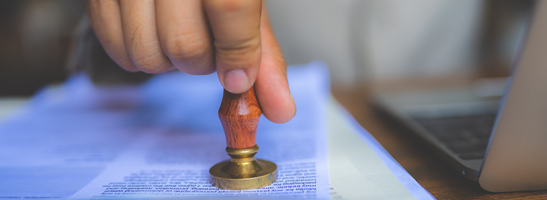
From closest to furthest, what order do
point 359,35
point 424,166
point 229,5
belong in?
point 229,5 < point 424,166 < point 359,35

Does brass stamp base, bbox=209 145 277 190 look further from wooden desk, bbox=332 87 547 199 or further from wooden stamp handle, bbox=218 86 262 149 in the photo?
wooden desk, bbox=332 87 547 199

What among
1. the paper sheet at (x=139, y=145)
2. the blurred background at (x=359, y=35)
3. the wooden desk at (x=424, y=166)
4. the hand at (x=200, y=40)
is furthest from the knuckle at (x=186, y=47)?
the blurred background at (x=359, y=35)

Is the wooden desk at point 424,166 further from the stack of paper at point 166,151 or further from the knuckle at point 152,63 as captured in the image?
the knuckle at point 152,63

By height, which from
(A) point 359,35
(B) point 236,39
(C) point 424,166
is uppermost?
(A) point 359,35

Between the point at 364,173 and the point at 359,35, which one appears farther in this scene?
the point at 359,35

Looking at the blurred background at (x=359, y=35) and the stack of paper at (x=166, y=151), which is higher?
the blurred background at (x=359, y=35)

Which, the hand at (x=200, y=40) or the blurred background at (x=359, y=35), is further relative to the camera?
the blurred background at (x=359, y=35)

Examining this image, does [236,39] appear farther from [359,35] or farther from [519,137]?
[359,35]

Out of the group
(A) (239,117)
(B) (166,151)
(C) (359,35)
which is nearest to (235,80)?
(A) (239,117)

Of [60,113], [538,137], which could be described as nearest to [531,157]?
[538,137]
